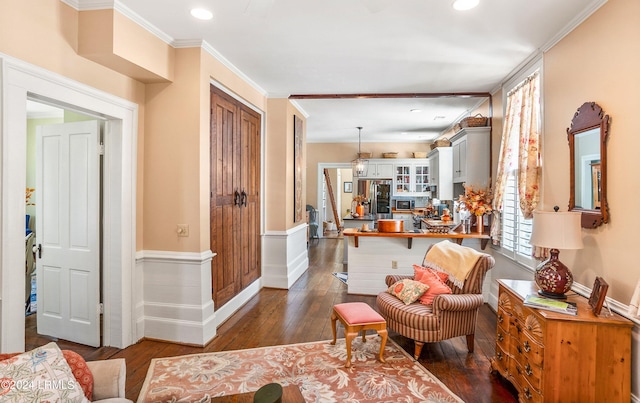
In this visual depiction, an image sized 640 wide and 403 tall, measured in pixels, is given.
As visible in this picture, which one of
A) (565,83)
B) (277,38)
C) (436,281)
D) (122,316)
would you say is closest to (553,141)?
(565,83)

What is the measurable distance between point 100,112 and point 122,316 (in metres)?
1.81

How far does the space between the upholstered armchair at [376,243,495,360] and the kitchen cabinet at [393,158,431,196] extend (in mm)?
5844

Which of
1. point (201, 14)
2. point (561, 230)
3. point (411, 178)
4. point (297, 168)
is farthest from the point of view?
point (411, 178)

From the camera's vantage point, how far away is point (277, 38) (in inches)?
123

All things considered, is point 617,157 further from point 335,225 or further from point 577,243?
point 335,225

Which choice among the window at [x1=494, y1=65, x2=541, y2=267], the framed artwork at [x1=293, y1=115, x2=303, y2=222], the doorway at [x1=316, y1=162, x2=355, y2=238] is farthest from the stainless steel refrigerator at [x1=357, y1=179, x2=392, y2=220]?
the window at [x1=494, y1=65, x2=541, y2=267]

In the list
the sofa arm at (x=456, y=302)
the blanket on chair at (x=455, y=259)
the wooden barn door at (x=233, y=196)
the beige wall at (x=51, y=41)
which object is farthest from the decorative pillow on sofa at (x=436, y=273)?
the beige wall at (x=51, y=41)

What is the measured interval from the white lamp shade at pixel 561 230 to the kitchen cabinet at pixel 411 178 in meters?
6.50

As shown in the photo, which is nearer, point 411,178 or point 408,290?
point 408,290

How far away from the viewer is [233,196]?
4.11 metres

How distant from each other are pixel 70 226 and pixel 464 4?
3.84 m

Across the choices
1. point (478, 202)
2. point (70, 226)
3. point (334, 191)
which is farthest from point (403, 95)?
point (334, 191)

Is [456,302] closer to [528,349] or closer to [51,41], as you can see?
[528,349]

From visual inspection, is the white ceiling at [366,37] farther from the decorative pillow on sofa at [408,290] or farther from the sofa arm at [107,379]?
the decorative pillow on sofa at [408,290]
